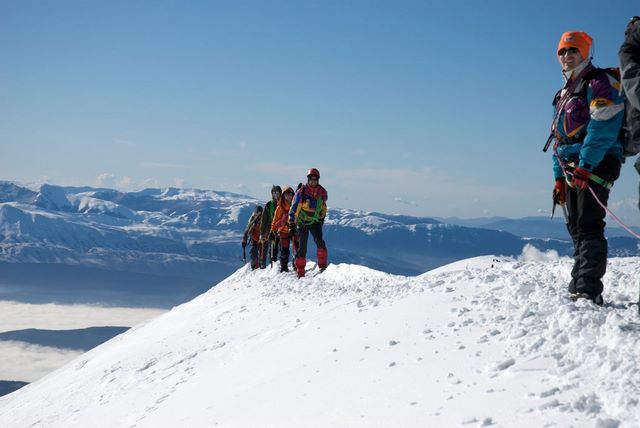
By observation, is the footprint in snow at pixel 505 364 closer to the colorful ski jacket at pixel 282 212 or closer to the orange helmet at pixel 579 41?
the orange helmet at pixel 579 41

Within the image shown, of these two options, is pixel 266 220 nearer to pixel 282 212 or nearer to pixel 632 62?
pixel 282 212

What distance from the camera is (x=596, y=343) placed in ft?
12.9

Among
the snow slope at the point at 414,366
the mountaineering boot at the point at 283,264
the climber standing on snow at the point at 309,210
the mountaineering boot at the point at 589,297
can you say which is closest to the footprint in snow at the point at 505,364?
the snow slope at the point at 414,366

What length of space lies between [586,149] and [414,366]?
2705 mm

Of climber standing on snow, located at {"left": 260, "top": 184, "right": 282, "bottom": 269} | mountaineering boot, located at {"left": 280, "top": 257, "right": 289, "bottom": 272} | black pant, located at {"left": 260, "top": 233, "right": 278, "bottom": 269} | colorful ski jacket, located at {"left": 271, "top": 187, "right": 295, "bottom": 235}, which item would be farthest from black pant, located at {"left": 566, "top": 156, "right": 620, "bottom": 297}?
black pant, located at {"left": 260, "top": 233, "right": 278, "bottom": 269}

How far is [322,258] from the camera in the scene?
1425cm

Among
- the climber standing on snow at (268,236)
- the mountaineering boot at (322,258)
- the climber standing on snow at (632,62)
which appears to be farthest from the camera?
the climber standing on snow at (268,236)

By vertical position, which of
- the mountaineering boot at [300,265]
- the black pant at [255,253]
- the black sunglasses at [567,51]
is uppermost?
the black sunglasses at [567,51]

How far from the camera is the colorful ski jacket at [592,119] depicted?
194 inches

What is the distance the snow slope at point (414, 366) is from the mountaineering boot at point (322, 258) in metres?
4.78

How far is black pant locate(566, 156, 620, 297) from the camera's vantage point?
5125 mm

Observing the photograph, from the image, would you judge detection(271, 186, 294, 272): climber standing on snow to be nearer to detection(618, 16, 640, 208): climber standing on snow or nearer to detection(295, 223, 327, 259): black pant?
detection(295, 223, 327, 259): black pant

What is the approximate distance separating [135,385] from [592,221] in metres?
6.75

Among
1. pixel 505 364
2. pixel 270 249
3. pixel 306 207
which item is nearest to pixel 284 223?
pixel 306 207
